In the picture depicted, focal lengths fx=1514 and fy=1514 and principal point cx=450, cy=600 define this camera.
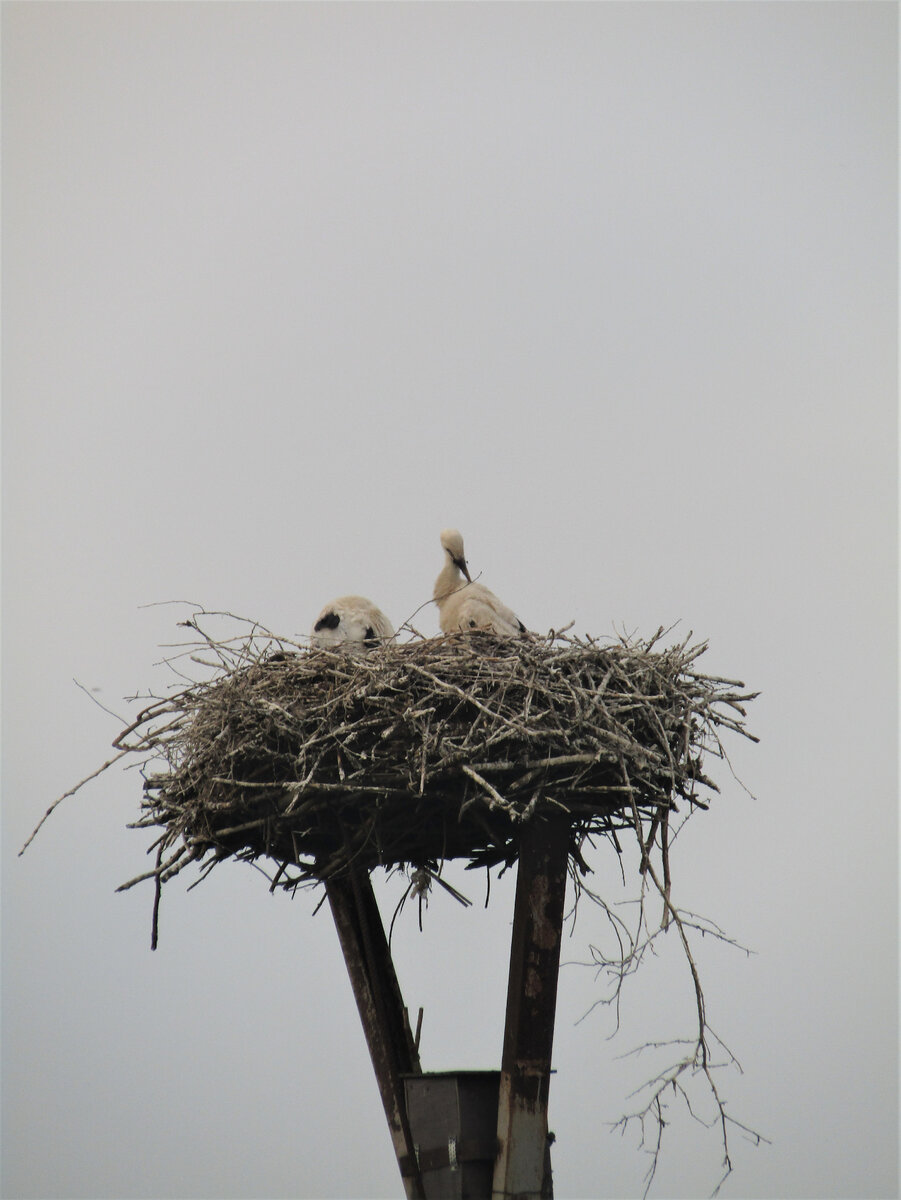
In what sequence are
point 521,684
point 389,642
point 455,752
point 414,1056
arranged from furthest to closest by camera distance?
point 389,642 < point 414,1056 < point 521,684 < point 455,752

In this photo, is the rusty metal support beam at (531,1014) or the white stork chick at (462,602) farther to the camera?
the white stork chick at (462,602)

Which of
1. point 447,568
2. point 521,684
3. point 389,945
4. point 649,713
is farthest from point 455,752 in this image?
point 447,568

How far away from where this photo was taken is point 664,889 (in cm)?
553

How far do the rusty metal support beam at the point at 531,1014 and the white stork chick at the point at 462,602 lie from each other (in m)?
1.36

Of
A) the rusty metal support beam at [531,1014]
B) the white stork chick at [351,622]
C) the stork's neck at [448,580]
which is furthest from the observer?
the stork's neck at [448,580]

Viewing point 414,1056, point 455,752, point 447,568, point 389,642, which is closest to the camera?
point 455,752

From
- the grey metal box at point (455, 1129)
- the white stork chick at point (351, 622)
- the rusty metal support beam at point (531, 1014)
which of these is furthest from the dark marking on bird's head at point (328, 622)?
the grey metal box at point (455, 1129)

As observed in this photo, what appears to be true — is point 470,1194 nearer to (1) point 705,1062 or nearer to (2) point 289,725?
(1) point 705,1062

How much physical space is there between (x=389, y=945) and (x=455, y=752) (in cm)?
134

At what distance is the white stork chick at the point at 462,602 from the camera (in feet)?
24.2

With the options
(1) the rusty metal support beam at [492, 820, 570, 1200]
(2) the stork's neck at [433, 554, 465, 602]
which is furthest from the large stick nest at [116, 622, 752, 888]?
(2) the stork's neck at [433, 554, 465, 602]

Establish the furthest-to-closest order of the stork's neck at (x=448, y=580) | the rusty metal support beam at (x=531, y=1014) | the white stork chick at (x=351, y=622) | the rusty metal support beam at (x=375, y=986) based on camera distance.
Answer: the stork's neck at (x=448, y=580)
the white stork chick at (x=351, y=622)
the rusty metal support beam at (x=375, y=986)
the rusty metal support beam at (x=531, y=1014)

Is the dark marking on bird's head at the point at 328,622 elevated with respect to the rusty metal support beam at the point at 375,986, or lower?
elevated

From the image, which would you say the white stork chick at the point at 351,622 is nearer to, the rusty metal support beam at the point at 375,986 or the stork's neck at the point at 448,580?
the stork's neck at the point at 448,580
